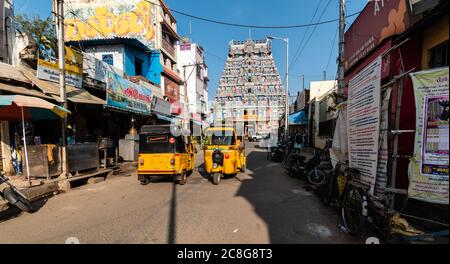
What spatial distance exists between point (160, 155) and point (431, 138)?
7359 mm

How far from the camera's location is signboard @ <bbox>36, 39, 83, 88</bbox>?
29.7 feet

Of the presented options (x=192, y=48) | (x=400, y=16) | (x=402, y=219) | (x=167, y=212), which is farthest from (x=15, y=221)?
(x=192, y=48)

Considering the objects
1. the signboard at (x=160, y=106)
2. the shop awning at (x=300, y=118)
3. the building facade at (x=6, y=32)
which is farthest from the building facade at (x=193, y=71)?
the building facade at (x=6, y=32)

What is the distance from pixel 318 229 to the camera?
4.38 m

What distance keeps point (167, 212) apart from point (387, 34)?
27.8 ft

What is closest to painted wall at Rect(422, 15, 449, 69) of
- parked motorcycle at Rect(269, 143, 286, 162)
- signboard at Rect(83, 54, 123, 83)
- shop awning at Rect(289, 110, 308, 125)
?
parked motorcycle at Rect(269, 143, 286, 162)

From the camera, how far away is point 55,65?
9477 millimetres

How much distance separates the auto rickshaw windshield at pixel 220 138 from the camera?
30.2 ft

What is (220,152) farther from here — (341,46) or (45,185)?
(341,46)

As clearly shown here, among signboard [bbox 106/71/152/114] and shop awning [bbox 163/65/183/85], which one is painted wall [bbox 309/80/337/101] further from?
signboard [bbox 106/71/152/114]

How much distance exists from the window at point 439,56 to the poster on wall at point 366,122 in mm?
1854

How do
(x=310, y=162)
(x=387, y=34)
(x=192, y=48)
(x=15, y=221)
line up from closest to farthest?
1. (x=15, y=221)
2. (x=387, y=34)
3. (x=310, y=162)
4. (x=192, y=48)

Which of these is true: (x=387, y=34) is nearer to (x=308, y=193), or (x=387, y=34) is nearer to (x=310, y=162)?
(x=310, y=162)
